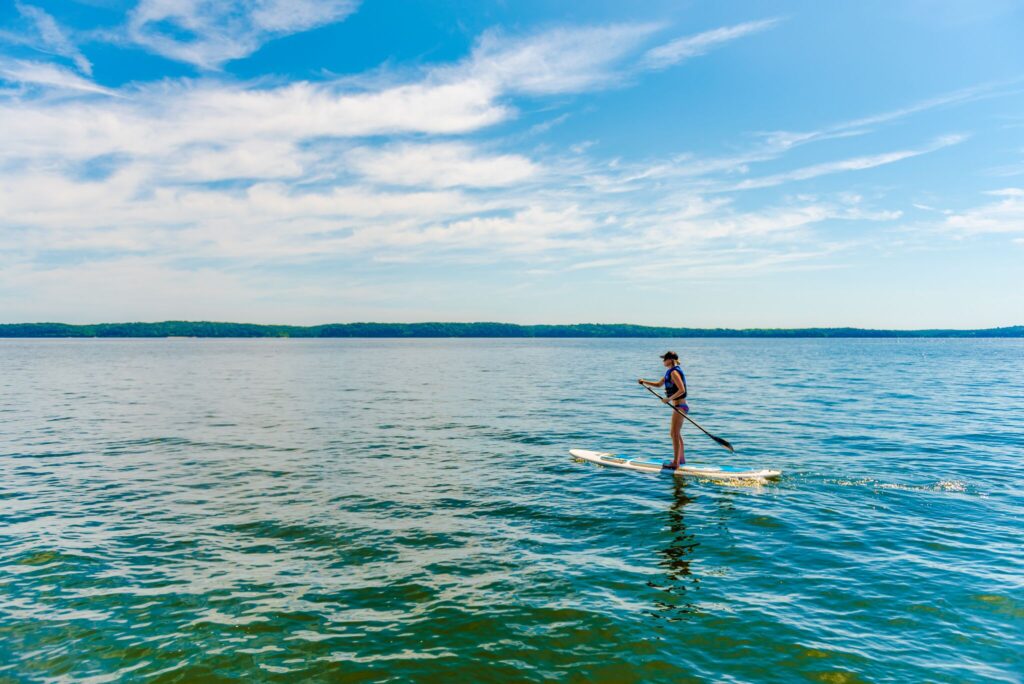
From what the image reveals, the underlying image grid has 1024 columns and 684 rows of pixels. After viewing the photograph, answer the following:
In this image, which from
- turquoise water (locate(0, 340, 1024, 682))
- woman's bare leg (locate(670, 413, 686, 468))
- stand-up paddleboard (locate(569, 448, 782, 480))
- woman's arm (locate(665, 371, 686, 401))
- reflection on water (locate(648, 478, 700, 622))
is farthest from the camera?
woman's bare leg (locate(670, 413, 686, 468))

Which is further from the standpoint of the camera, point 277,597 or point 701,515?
point 701,515

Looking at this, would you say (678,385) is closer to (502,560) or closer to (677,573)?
(677,573)

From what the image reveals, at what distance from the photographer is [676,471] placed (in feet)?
70.0

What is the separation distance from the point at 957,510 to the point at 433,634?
15.2 meters

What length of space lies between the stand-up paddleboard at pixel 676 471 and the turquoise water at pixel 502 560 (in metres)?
0.58

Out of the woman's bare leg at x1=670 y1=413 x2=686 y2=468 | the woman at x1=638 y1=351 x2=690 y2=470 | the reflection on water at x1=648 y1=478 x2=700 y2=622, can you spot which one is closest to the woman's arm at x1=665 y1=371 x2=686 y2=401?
the woman at x1=638 y1=351 x2=690 y2=470

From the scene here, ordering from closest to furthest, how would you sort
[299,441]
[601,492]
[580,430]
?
[601,492], [299,441], [580,430]

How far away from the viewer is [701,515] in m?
16.8

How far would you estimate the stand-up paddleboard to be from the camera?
2036 centimetres

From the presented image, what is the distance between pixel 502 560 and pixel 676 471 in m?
9.99

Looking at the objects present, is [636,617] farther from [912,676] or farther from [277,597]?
[277,597]

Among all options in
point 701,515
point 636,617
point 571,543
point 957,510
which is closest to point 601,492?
point 701,515

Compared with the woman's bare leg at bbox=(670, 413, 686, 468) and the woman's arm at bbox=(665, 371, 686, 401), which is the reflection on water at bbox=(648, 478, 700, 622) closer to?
the woman's bare leg at bbox=(670, 413, 686, 468)

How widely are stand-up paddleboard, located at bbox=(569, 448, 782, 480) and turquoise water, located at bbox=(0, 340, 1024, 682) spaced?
0.58 m
